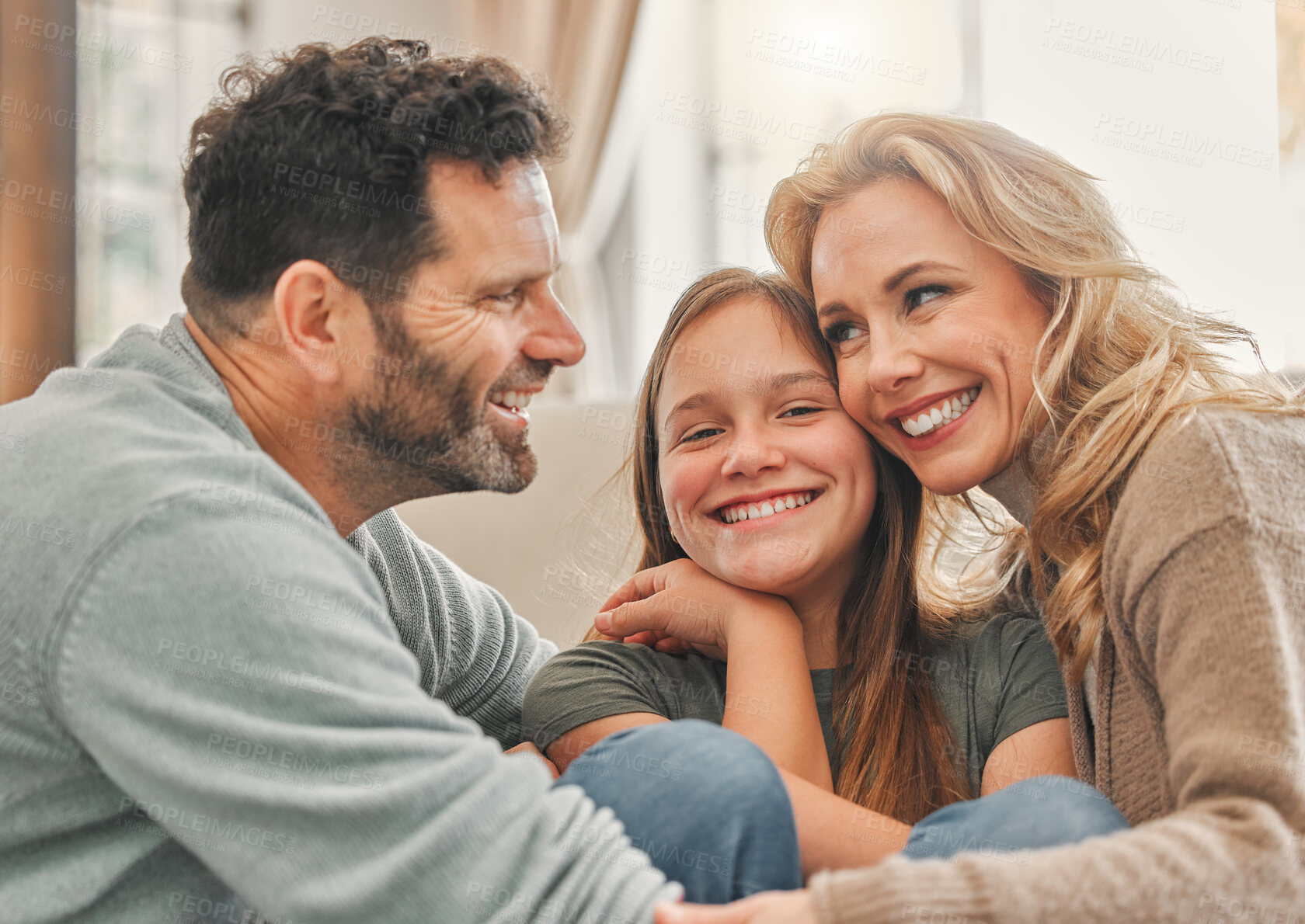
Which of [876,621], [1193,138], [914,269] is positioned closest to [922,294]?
[914,269]

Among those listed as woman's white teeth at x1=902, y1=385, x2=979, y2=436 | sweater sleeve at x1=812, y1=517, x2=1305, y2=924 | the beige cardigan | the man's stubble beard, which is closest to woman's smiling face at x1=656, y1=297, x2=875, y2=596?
woman's white teeth at x1=902, y1=385, x2=979, y2=436

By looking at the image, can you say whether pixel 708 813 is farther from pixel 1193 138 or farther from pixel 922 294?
pixel 1193 138

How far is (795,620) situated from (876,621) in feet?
0.34

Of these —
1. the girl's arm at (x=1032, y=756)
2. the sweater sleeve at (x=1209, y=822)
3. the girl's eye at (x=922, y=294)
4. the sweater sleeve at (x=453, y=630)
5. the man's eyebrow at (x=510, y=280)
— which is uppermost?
the girl's eye at (x=922, y=294)

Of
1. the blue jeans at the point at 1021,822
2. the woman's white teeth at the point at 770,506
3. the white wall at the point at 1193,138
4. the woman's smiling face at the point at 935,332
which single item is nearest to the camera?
the blue jeans at the point at 1021,822

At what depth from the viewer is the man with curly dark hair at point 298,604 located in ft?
2.24

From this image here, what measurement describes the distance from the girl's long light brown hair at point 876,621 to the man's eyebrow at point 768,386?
0.08 feet

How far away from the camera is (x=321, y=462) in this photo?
1025mm

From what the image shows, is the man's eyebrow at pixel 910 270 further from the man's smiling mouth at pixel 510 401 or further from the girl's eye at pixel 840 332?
the man's smiling mouth at pixel 510 401

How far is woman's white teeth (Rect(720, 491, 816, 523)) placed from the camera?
1.17 m

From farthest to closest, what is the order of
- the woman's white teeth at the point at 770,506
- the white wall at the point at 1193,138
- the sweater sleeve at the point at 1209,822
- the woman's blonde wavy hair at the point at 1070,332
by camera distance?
1. the white wall at the point at 1193,138
2. the woman's white teeth at the point at 770,506
3. the woman's blonde wavy hair at the point at 1070,332
4. the sweater sleeve at the point at 1209,822

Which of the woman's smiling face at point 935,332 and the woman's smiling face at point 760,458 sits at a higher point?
the woman's smiling face at point 935,332

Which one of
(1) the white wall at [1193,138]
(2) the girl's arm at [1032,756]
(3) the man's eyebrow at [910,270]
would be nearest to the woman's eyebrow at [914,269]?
(3) the man's eyebrow at [910,270]

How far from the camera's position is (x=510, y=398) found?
1.10 m
